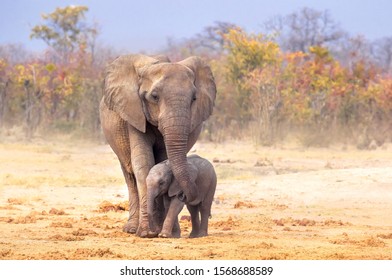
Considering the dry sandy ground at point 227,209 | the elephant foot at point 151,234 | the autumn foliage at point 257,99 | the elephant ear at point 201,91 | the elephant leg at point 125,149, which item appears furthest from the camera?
the autumn foliage at point 257,99

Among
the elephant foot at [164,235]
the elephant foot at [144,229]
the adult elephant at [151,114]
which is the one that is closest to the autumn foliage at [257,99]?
the adult elephant at [151,114]

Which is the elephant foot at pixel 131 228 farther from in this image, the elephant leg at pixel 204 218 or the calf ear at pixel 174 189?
the calf ear at pixel 174 189

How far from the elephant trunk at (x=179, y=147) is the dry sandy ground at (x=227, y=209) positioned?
1.81 feet

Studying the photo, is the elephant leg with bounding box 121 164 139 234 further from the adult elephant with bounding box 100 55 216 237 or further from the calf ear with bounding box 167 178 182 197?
the calf ear with bounding box 167 178 182 197

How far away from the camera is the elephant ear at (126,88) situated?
29.8ft

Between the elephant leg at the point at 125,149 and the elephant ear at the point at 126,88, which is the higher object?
the elephant ear at the point at 126,88

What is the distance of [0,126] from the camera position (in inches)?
1106

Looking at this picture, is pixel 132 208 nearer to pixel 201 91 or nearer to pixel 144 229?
pixel 144 229

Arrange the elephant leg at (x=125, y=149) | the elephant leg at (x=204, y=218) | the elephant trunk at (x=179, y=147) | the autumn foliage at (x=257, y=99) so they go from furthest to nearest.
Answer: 1. the autumn foliage at (x=257, y=99)
2. the elephant leg at (x=125, y=149)
3. the elephant leg at (x=204, y=218)
4. the elephant trunk at (x=179, y=147)

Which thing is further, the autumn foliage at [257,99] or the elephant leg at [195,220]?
the autumn foliage at [257,99]

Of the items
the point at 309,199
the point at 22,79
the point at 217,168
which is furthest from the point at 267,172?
the point at 22,79

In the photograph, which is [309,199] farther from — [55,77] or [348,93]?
[55,77]

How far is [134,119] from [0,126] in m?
19.7

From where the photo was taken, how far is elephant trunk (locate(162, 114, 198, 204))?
28.0 ft
